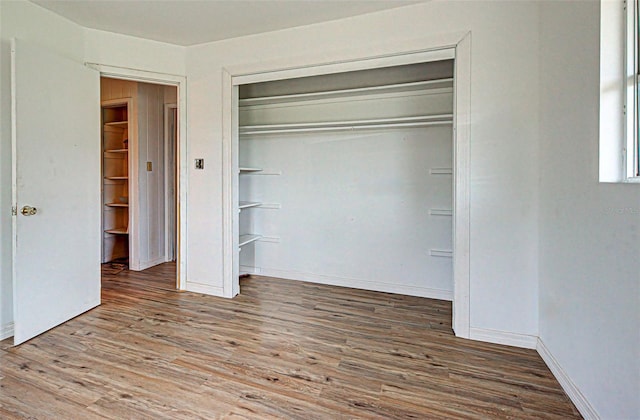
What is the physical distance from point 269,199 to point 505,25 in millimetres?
2765

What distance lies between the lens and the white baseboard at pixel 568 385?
1476 mm

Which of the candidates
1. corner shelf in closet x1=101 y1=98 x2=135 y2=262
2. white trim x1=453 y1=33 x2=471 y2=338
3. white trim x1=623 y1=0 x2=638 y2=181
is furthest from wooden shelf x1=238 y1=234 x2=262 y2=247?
white trim x1=623 y1=0 x2=638 y2=181

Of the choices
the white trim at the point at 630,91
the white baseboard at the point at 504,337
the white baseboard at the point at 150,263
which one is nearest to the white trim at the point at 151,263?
the white baseboard at the point at 150,263

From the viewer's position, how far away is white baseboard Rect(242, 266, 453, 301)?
10.3 ft

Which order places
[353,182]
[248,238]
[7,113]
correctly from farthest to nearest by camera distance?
[248,238], [353,182], [7,113]

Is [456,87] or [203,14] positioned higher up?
[203,14]

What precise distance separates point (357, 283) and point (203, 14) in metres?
2.89

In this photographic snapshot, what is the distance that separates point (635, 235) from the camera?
119 cm

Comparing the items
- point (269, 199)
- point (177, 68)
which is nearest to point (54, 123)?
point (177, 68)

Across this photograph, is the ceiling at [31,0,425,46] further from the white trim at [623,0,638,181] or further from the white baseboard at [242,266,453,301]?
the white baseboard at [242,266,453,301]

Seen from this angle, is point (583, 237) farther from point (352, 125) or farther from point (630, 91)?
point (352, 125)

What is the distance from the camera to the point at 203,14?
8.27 ft

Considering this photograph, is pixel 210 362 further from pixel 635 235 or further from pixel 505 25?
pixel 505 25

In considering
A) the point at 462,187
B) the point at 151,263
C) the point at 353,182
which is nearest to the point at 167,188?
the point at 151,263
